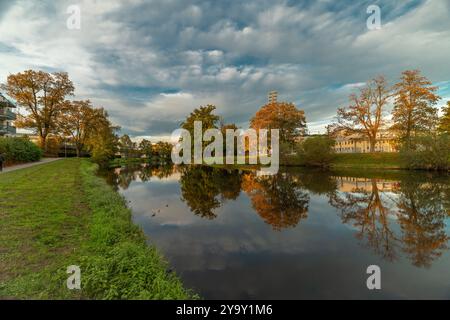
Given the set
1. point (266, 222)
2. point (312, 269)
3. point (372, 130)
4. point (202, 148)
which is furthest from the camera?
point (202, 148)

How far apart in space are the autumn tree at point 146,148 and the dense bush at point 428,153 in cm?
8083

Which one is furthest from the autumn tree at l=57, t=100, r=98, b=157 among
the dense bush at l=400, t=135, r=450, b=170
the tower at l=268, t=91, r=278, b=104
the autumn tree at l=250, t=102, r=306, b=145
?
the tower at l=268, t=91, r=278, b=104

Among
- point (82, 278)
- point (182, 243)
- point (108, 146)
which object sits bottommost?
point (182, 243)

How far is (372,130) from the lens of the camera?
1393 inches

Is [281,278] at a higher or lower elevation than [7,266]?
lower

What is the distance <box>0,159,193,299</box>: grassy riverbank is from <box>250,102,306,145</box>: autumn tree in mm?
39250

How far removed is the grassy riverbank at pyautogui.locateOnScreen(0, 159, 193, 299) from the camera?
11.2 feet

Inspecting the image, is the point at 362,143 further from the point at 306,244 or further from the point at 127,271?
the point at 127,271

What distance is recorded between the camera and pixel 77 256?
441 cm

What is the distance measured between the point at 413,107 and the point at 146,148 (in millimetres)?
83311
